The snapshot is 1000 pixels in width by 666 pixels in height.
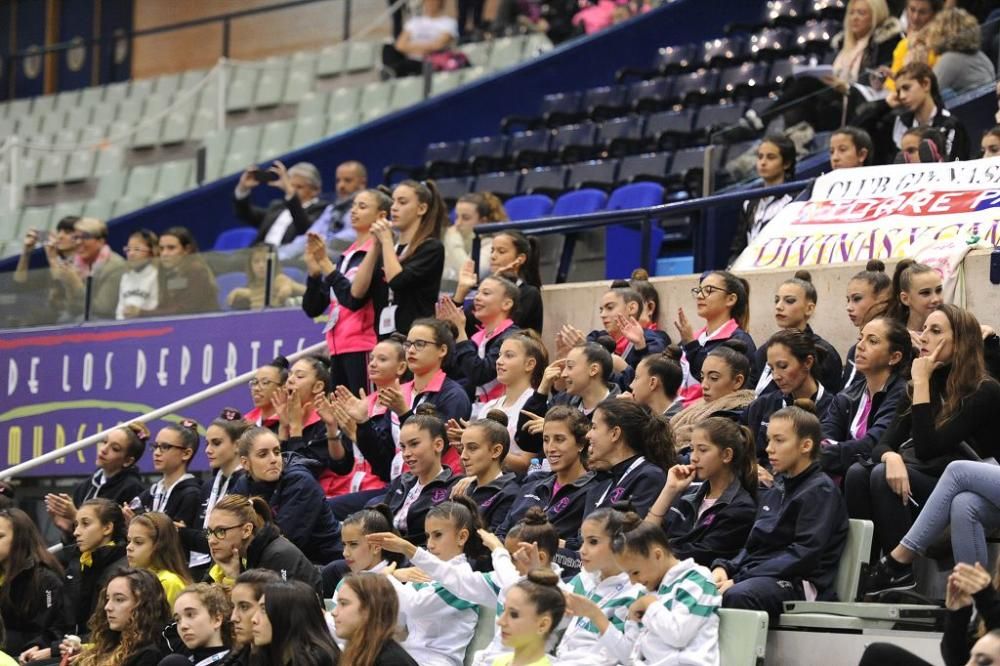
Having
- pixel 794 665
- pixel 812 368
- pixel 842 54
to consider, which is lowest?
pixel 794 665

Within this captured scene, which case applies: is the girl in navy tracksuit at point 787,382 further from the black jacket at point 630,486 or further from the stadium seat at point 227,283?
the stadium seat at point 227,283

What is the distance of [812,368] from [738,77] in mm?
7151

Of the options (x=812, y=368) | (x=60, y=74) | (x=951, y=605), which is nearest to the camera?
(x=951, y=605)

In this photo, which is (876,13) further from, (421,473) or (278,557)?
(278,557)

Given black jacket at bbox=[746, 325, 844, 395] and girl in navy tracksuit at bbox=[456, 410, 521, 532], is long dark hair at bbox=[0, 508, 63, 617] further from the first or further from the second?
black jacket at bbox=[746, 325, 844, 395]

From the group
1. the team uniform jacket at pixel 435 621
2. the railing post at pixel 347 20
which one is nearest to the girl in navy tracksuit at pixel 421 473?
the team uniform jacket at pixel 435 621

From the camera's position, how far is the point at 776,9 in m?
15.6

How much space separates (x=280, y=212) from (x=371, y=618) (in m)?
7.29

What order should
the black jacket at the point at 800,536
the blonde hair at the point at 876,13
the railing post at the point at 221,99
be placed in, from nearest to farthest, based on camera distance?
the black jacket at the point at 800,536 < the blonde hair at the point at 876,13 < the railing post at the point at 221,99

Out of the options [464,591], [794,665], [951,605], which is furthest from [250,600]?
[951,605]

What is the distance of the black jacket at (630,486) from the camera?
23.5ft

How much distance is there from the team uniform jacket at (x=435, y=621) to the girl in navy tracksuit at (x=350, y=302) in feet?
8.29

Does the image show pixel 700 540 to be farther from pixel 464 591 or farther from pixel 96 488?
pixel 96 488

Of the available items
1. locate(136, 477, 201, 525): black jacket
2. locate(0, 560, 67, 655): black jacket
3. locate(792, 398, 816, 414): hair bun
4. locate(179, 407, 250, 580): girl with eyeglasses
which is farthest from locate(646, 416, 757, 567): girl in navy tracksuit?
locate(0, 560, 67, 655): black jacket
